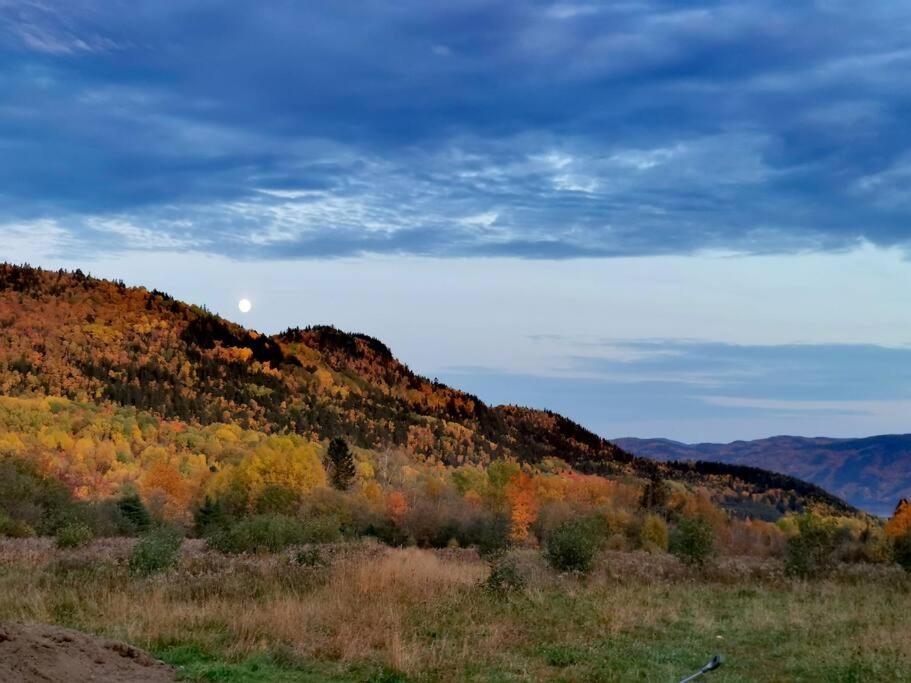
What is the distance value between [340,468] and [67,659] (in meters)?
73.5

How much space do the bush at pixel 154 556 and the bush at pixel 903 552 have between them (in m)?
26.3

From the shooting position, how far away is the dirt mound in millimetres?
9117

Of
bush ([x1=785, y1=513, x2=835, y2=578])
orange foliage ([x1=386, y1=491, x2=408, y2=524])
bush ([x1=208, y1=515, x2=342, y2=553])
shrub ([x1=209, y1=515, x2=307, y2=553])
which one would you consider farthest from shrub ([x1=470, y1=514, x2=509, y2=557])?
bush ([x1=785, y1=513, x2=835, y2=578])

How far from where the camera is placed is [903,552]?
107ft

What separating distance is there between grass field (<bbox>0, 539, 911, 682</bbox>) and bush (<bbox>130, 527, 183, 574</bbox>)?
369 mm

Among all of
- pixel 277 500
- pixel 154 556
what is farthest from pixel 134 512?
pixel 154 556

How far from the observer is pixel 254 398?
190875mm

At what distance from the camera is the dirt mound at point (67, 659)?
29.9 ft

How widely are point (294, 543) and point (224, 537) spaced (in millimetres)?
2920

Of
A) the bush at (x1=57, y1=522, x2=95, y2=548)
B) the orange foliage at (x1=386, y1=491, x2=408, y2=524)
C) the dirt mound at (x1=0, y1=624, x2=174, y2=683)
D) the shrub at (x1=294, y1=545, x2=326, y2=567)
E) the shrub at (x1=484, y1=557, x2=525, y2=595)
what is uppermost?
the dirt mound at (x1=0, y1=624, x2=174, y2=683)

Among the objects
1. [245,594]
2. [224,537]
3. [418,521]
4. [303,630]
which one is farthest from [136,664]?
[418,521]

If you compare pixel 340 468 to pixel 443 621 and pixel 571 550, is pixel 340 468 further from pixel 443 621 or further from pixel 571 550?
pixel 443 621

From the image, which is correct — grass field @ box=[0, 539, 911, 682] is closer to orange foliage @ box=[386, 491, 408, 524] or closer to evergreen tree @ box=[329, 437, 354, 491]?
orange foliage @ box=[386, 491, 408, 524]

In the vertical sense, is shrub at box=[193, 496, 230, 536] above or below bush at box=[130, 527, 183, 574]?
below
